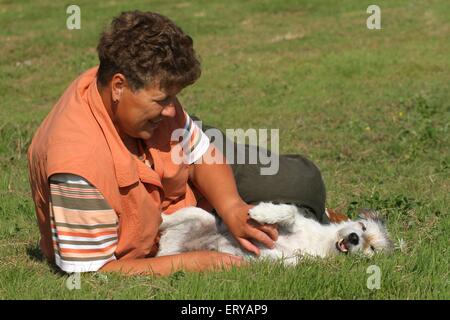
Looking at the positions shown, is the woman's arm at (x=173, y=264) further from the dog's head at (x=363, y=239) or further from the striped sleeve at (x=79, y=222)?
the dog's head at (x=363, y=239)

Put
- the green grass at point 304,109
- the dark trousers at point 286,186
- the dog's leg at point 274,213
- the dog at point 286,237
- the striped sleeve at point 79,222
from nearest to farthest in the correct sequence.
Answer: the striped sleeve at point 79,222 < the green grass at point 304,109 < the dog's leg at point 274,213 < the dog at point 286,237 < the dark trousers at point 286,186

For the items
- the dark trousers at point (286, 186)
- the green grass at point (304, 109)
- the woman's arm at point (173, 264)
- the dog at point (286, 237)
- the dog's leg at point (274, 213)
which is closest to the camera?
the green grass at point (304, 109)

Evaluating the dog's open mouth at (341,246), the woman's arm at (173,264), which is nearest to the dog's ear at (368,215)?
the dog's open mouth at (341,246)

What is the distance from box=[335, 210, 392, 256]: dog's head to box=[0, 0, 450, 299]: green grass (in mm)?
152

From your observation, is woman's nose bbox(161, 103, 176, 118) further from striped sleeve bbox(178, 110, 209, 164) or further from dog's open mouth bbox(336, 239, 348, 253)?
dog's open mouth bbox(336, 239, 348, 253)

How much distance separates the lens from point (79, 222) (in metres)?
4.15

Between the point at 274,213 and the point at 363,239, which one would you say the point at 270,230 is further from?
the point at 363,239

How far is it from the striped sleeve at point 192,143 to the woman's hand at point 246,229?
409 mm

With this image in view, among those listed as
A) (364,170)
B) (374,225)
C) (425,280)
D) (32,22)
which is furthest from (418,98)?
(32,22)

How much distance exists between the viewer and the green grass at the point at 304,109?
4246 mm

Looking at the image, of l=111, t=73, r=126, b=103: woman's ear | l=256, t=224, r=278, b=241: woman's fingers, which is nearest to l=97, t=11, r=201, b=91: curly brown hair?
l=111, t=73, r=126, b=103: woman's ear

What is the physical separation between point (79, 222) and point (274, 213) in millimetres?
1195

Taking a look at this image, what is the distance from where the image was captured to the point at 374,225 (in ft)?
16.7

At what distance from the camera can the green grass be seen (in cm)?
425
